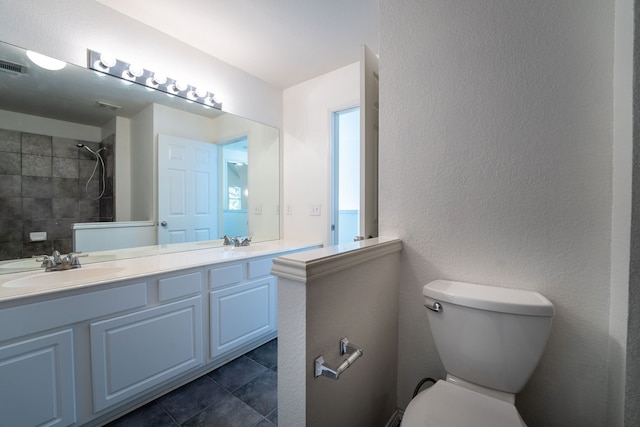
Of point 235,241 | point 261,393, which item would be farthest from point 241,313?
point 235,241

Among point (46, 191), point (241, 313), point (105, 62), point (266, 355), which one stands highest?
point (105, 62)

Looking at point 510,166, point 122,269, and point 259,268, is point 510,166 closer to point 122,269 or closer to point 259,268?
point 259,268

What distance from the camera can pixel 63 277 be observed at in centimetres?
127

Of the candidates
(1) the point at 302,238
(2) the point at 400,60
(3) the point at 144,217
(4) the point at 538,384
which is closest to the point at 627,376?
(4) the point at 538,384

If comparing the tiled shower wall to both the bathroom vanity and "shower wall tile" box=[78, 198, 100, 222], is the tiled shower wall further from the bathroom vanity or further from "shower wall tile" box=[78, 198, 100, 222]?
the bathroom vanity

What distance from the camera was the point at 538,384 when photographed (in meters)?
0.97

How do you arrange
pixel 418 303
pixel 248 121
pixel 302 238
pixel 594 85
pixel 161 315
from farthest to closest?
pixel 302 238
pixel 248 121
pixel 161 315
pixel 418 303
pixel 594 85

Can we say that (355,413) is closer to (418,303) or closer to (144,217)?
(418,303)

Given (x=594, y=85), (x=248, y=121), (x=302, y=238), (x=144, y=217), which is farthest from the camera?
(x=302, y=238)

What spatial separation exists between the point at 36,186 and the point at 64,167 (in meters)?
0.17

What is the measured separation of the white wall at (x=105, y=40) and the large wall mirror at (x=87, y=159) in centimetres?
10

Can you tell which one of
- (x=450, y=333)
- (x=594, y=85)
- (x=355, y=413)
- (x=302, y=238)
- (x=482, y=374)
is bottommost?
(x=355, y=413)

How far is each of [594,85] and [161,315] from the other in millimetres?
2199

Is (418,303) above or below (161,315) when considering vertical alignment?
above
